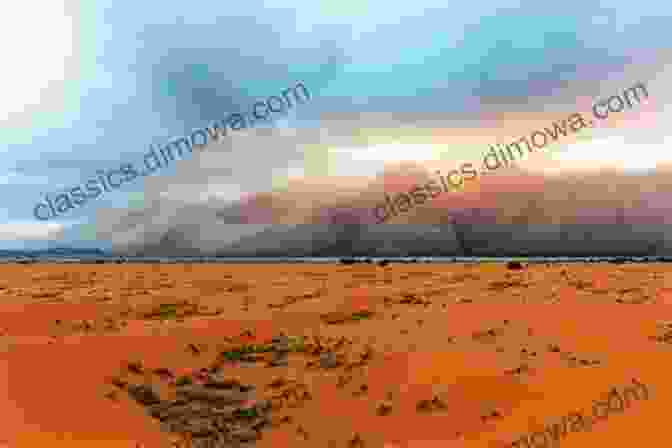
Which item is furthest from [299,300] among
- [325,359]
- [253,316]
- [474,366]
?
[474,366]

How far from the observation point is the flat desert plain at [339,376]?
14.4 metres

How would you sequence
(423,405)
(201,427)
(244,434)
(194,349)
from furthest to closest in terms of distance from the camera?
(194,349)
(423,405)
(201,427)
(244,434)

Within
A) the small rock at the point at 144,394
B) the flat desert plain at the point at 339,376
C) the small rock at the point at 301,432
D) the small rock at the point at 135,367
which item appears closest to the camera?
the flat desert plain at the point at 339,376

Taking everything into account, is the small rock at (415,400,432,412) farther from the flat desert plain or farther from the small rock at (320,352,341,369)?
the small rock at (320,352,341,369)

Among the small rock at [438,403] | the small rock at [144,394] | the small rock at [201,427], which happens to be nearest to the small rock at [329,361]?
the small rock at [438,403]

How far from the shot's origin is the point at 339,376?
1906cm

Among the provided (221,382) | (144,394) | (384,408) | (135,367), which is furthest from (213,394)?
(384,408)

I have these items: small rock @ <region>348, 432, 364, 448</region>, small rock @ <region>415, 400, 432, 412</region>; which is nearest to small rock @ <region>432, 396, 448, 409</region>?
small rock @ <region>415, 400, 432, 412</region>

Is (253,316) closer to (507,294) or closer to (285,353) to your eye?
(285,353)

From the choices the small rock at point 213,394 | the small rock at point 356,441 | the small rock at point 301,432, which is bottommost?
the small rock at point 356,441

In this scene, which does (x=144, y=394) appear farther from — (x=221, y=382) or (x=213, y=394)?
(x=221, y=382)

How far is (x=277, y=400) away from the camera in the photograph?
56.4ft

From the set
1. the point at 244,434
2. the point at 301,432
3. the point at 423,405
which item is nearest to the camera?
the point at 244,434

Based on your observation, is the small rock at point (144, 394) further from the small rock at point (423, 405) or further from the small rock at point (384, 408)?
the small rock at point (423, 405)
